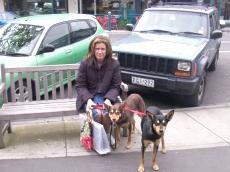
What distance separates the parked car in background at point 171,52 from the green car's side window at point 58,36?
3.77ft

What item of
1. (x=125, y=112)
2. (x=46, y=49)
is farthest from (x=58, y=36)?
(x=125, y=112)

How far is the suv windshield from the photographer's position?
7996mm

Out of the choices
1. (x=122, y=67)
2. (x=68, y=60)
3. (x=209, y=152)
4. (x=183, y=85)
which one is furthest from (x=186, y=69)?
(x=68, y=60)

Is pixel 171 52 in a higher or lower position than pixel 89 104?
higher

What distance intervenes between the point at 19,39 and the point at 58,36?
831 millimetres

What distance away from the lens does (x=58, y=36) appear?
309 inches

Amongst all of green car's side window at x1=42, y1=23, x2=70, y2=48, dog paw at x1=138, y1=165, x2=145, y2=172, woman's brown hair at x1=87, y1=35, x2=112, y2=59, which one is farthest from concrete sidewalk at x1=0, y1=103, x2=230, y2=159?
green car's side window at x1=42, y1=23, x2=70, y2=48

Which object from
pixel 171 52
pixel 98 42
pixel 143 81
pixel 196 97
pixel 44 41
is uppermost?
pixel 98 42

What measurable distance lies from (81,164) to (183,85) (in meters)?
2.71

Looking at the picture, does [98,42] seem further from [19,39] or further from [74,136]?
[19,39]

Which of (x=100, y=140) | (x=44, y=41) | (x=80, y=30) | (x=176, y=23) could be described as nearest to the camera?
(x=100, y=140)

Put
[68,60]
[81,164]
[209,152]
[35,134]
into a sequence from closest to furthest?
[81,164] → [209,152] → [35,134] → [68,60]

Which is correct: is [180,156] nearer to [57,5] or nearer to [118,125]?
[118,125]

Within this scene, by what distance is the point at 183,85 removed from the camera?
666cm
